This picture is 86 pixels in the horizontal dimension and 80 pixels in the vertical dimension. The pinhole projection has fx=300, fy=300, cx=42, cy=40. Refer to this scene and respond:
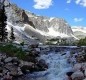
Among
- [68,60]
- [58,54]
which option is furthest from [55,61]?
[58,54]

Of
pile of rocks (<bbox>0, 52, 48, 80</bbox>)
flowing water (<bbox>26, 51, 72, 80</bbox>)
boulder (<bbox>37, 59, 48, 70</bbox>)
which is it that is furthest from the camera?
boulder (<bbox>37, 59, 48, 70</bbox>)

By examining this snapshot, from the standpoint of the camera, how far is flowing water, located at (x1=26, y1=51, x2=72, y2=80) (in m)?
34.3

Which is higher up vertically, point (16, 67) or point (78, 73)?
point (16, 67)

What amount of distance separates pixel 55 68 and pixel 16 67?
5.36 metres

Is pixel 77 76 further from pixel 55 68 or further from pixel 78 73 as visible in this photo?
pixel 55 68

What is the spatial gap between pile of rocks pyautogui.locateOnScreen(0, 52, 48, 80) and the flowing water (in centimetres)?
119

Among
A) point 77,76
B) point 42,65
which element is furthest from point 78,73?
point 42,65

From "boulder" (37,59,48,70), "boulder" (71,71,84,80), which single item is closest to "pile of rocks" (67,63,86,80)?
"boulder" (71,71,84,80)

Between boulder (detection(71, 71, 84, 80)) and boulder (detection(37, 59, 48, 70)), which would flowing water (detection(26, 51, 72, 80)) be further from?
boulder (detection(71, 71, 84, 80))

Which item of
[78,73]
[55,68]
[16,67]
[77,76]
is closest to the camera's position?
[77,76]

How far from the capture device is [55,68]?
127 ft

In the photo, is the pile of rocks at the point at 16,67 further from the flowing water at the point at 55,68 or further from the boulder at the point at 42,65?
the flowing water at the point at 55,68

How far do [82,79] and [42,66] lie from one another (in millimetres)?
9396

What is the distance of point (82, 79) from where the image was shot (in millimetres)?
30328
